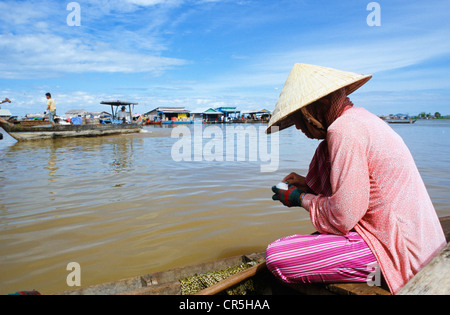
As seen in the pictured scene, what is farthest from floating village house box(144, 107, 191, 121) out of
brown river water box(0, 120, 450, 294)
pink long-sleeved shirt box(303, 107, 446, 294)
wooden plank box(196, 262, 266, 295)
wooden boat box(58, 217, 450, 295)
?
pink long-sleeved shirt box(303, 107, 446, 294)

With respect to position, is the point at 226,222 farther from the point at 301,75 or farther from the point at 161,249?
the point at 301,75

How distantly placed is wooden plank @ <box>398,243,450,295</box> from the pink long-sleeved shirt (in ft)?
0.42

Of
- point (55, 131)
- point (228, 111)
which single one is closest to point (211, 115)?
point (228, 111)

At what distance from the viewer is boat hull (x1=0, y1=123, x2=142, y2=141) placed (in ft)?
48.1

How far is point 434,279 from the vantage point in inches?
45.9

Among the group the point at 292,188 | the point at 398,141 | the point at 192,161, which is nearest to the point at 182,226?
the point at 292,188

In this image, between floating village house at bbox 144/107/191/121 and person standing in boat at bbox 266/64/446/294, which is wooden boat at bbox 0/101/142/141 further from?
floating village house at bbox 144/107/191/121

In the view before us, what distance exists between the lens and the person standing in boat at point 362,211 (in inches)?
53.4

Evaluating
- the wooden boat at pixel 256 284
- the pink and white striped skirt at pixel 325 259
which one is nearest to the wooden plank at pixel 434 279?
the wooden boat at pixel 256 284

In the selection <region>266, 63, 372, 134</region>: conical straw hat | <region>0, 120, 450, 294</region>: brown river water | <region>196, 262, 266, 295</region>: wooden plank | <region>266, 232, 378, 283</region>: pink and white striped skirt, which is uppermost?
<region>266, 63, 372, 134</region>: conical straw hat

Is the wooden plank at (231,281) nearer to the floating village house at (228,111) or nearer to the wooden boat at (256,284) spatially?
the wooden boat at (256,284)

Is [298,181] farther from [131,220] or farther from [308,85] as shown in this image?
[131,220]

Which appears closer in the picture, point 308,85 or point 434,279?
point 434,279

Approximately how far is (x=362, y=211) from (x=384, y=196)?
12 centimetres
